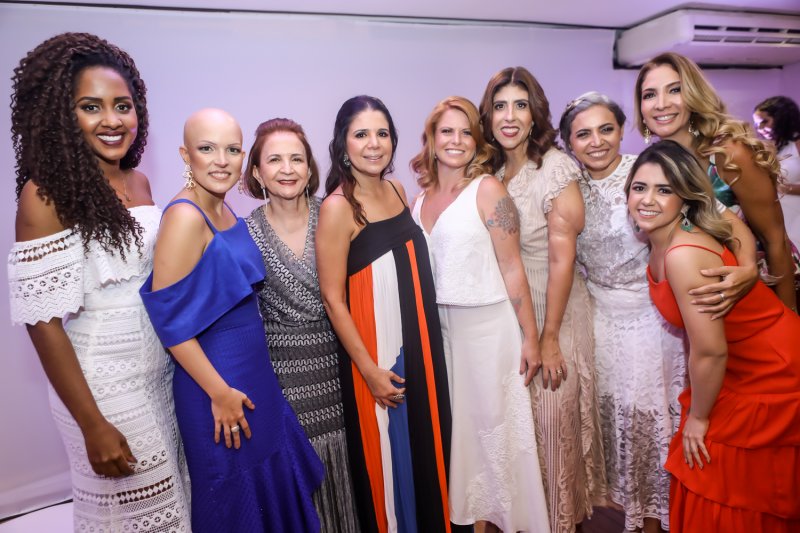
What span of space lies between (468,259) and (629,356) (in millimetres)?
787

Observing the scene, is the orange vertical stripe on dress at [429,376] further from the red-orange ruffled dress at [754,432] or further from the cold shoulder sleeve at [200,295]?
the red-orange ruffled dress at [754,432]

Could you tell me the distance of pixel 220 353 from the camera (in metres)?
1.68

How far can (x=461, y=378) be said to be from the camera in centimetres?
216

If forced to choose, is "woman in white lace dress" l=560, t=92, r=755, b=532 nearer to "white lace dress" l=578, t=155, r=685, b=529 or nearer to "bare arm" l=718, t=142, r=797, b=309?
"white lace dress" l=578, t=155, r=685, b=529

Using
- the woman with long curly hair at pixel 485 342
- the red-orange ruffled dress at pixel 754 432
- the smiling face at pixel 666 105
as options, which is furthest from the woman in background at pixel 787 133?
the woman with long curly hair at pixel 485 342

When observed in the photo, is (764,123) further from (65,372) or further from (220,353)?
(65,372)

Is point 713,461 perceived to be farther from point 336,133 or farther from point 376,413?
point 336,133

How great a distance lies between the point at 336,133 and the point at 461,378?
3.63 feet

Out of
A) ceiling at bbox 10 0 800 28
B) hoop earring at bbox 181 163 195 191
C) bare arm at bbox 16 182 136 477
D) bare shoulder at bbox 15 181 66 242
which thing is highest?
ceiling at bbox 10 0 800 28

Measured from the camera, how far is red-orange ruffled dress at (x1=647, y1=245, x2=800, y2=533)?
5.51 feet

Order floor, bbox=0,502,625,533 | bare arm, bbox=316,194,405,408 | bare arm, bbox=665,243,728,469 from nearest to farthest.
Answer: bare arm, bbox=665,243,728,469, bare arm, bbox=316,194,405,408, floor, bbox=0,502,625,533

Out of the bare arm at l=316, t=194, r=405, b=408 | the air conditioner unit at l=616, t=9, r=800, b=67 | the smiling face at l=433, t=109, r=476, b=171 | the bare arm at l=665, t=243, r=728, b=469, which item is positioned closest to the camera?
the bare arm at l=665, t=243, r=728, b=469

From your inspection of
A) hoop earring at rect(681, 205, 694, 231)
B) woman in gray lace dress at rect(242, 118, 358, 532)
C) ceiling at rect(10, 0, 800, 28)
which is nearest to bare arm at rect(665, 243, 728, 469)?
hoop earring at rect(681, 205, 694, 231)

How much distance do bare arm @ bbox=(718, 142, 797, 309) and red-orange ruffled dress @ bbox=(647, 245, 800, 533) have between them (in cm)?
48
